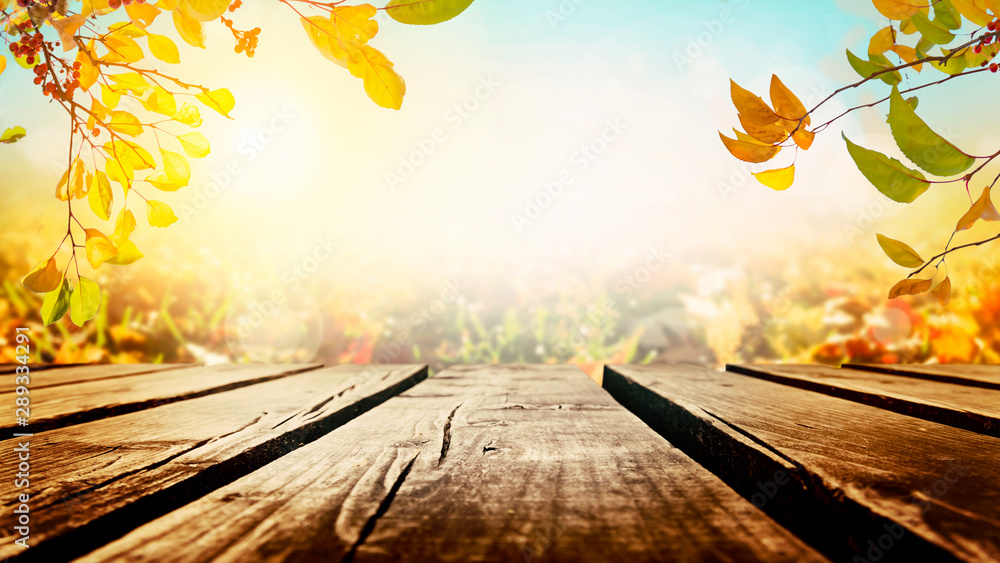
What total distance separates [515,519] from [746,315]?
3.89 meters

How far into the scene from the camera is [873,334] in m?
3.46

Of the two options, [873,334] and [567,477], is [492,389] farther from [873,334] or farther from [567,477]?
[873,334]

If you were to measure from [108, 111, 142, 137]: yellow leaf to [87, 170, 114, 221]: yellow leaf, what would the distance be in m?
0.08

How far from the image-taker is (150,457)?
610mm

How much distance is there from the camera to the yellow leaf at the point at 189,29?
2.24 feet

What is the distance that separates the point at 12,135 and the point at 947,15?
149 centimetres

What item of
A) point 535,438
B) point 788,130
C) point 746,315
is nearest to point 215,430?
point 535,438

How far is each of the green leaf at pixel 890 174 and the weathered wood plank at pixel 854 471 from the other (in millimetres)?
329

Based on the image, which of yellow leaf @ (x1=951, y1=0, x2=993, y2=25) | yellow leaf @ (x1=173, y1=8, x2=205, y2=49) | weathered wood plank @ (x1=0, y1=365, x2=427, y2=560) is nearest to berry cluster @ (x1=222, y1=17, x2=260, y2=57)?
yellow leaf @ (x1=173, y1=8, x2=205, y2=49)

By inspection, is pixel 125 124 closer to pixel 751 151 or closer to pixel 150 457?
pixel 150 457

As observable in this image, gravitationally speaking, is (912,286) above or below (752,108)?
below

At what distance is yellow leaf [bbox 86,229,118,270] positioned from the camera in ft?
2.60

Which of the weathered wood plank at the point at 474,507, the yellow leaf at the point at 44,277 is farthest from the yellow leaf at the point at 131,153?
the weathered wood plank at the point at 474,507

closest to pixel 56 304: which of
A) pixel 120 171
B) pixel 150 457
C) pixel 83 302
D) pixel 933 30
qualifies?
pixel 83 302
